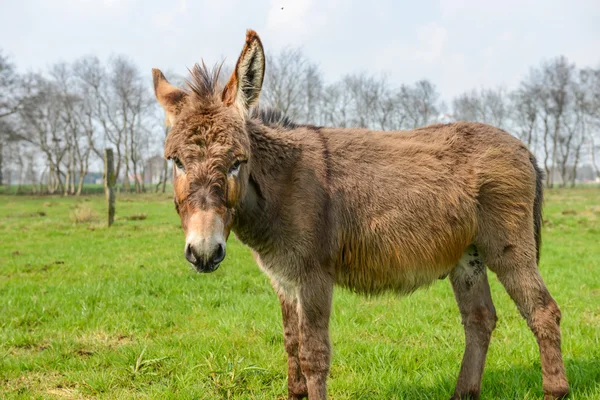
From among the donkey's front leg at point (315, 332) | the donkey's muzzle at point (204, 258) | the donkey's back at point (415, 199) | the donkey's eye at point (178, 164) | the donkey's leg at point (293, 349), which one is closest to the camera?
the donkey's muzzle at point (204, 258)

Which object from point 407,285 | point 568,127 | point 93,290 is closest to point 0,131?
point 93,290

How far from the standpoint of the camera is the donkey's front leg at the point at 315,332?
316 centimetres

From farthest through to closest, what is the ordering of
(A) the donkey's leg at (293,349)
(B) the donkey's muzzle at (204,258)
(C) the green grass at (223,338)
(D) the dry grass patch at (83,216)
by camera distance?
(D) the dry grass patch at (83,216) < (C) the green grass at (223,338) < (A) the donkey's leg at (293,349) < (B) the donkey's muzzle at (204,258)

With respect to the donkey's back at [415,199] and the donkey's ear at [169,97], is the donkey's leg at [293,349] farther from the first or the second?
the donkey's ear at [169,97]

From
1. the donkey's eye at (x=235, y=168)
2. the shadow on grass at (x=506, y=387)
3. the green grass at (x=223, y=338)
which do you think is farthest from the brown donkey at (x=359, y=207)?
the green grass at (x=223, y=338)

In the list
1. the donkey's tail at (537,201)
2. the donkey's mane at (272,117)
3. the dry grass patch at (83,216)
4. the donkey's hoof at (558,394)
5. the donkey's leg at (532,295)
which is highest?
the donkey's mane at (272,117)

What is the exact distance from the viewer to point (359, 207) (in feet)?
11.2

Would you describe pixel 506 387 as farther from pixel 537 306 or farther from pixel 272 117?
pixel 272 117

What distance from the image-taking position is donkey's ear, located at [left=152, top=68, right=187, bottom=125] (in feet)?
9.85

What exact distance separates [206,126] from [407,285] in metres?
2.10

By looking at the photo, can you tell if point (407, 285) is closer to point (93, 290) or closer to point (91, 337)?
point (91, 337)

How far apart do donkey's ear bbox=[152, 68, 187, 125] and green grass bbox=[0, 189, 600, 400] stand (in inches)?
96.2

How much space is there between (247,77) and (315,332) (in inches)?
75.6

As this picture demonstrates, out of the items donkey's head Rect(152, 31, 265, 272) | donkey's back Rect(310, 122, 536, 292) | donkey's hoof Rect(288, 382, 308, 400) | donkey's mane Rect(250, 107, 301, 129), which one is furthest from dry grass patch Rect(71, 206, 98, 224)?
donkey's back Rect(310, 122, 536, 292)
